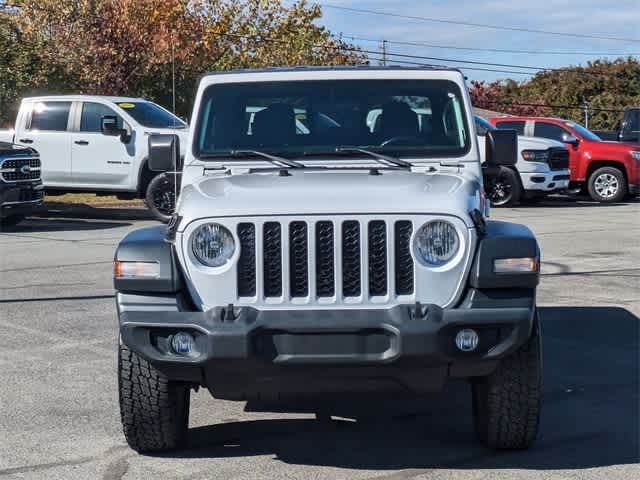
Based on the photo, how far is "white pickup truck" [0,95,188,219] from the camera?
61.8ft

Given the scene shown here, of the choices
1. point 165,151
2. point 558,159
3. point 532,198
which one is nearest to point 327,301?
point 165,151

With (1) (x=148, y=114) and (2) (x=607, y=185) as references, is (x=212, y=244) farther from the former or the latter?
(2) (x=607, y=185)

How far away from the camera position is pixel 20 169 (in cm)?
1711

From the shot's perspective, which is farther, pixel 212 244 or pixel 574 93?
pixel 574 93

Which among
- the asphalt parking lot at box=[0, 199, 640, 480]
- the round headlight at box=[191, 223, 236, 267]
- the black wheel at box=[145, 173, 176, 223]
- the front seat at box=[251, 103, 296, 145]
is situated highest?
the front seat at box=[251, 103, 296, 145]

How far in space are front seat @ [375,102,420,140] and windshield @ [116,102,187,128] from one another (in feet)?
41.4

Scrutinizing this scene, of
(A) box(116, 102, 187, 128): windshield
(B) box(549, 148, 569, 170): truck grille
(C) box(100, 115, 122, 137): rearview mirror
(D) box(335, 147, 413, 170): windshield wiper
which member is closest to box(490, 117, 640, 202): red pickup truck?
(B) box(549, 148, 569, 170): truck grille

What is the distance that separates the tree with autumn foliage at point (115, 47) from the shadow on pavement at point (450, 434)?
22.3 metres

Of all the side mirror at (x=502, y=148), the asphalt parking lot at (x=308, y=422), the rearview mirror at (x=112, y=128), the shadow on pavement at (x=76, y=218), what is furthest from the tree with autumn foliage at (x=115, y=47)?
the side mirror at (x=502, y=148)

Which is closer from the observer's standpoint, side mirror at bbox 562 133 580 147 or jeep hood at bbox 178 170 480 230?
jeep hood at bbox 178 170 480 230

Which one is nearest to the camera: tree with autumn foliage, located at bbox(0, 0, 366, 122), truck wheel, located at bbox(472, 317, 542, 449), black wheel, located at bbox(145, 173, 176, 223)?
truck wheel, located at bbox(472, 317, 542, 449)

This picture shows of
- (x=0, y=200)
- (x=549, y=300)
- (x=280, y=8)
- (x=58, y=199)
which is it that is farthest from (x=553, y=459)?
(x=280, y=8)

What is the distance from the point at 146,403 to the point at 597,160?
19.5m

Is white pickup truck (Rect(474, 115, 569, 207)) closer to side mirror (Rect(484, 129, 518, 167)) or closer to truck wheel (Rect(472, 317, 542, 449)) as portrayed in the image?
side mirror (Rect(484, 129, 518, 167))
